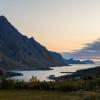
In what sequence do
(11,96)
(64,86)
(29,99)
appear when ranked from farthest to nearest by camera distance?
(64,86)
(11,96)
(29,99)

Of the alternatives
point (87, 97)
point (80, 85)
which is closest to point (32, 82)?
point (80, 85)

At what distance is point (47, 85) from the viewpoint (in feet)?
113

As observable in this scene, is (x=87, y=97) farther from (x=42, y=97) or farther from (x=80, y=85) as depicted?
(x=80, y=85)

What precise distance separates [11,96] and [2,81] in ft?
23.4

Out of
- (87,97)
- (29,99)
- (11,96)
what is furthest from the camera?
(11,96)

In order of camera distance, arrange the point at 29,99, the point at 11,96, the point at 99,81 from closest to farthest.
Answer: the point at 29,99 < the point at 11,96 < the point at 99,81

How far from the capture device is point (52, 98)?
27.1 m

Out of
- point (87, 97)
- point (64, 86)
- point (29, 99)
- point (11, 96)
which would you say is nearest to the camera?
point (87, 97)

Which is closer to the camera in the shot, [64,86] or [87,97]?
[87,97]

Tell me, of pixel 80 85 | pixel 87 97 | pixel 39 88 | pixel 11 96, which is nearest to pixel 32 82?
pixel 39 88

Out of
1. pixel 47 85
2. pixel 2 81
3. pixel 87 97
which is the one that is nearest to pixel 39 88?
pixel 47 85

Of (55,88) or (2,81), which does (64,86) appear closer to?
(55,88)

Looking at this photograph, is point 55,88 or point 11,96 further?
point 55,88

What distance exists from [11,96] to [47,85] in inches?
261
